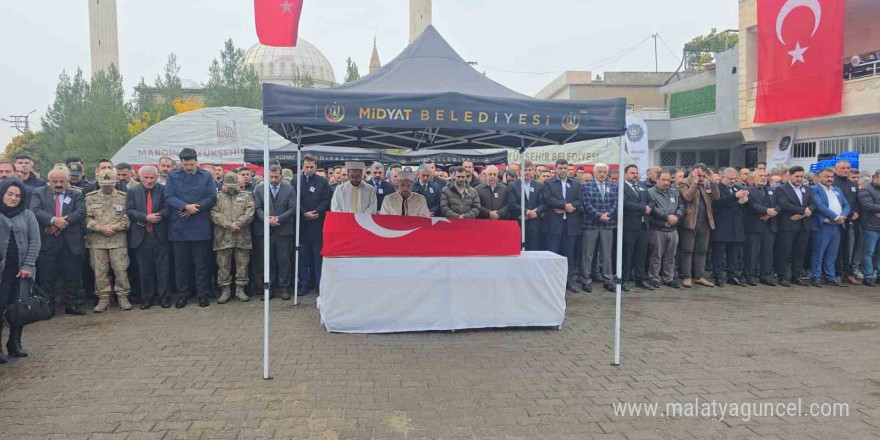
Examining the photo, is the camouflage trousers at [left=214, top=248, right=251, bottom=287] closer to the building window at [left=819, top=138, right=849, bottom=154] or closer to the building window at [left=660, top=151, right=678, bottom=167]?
the building window at [left=819, top=138, right=849, bottom=154]

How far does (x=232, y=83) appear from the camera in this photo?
1491 inches

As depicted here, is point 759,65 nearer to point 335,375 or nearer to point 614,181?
point 614,181

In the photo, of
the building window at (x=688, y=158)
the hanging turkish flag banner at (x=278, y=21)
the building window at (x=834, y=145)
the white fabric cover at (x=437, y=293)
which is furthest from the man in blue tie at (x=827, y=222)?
the building window at (x=688, y=158)

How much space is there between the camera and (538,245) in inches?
364

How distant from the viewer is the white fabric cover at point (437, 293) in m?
5.95

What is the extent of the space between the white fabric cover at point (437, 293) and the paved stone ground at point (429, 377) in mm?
171

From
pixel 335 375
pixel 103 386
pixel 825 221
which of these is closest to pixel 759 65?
pixel 825 221

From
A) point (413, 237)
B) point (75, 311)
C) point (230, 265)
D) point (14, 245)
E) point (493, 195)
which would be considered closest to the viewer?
point (14, 245)

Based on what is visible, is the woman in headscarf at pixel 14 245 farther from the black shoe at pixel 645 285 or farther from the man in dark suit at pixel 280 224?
the black shoe at pixel 645 285

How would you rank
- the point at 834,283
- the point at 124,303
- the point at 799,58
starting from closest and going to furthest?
1. the point at 124,303
2. the point at 834,283
3. the point at 799,58

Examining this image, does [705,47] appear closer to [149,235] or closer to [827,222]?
[827,222]

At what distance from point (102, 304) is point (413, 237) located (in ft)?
15.0

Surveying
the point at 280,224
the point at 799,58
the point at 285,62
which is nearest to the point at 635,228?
the point at 280,224

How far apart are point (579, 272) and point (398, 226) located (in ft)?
13.7
